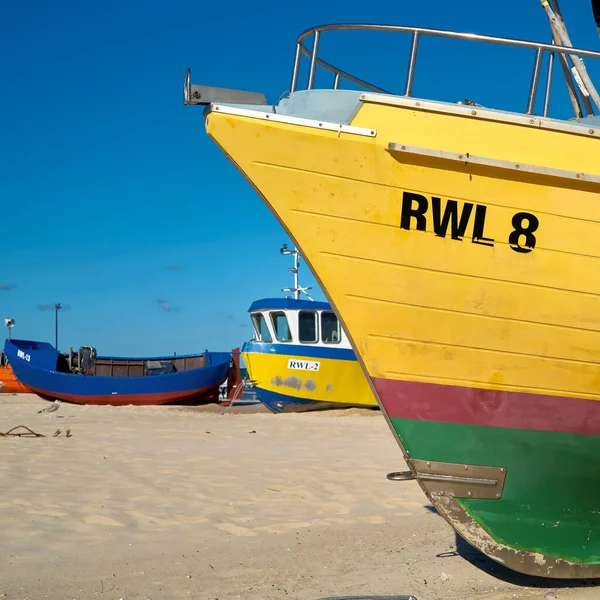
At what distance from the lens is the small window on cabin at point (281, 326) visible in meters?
16.9

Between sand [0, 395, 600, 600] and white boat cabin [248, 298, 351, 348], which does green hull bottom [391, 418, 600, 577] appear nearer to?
sand [0, 395, 600, 600]

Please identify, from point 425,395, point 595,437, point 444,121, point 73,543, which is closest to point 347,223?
point 444,121

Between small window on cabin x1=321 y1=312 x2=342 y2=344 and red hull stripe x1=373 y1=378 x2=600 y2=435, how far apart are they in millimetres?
12573

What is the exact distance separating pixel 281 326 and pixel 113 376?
543 centimetres

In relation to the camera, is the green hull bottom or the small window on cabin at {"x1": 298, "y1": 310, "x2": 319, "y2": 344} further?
the small window on cabin at {"x1": 298, "y1": 310, "x2": 319, "y2": 344}

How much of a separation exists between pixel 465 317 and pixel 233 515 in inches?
108

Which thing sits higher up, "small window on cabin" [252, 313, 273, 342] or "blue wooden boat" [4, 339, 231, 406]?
"small window on cabin" [252, 313, 273, 342]

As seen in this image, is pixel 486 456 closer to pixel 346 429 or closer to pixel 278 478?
pixel 278 478

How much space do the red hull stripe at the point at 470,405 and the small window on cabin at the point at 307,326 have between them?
12542mm

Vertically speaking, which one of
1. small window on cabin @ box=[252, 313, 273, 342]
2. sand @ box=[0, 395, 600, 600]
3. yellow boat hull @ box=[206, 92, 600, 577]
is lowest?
small window on cabin @ box=[252, 313, 273, 342]

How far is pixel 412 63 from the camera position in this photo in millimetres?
4074

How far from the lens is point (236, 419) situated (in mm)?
15312

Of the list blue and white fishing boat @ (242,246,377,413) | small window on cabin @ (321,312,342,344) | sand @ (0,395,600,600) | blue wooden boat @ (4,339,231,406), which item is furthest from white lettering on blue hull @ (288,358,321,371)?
sand @ (0,395,600,600)

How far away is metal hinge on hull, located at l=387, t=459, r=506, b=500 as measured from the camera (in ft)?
13.3
